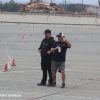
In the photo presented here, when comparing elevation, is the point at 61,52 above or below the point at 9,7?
below

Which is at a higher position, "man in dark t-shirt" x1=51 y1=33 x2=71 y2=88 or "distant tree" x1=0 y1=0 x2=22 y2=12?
"distant tree" x1=0 y1=0 x2=22 y2=12

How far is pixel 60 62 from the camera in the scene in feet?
46.2

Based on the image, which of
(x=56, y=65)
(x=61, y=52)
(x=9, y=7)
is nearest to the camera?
→ (x=61, y=52)

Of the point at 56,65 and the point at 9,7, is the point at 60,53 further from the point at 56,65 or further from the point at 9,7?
the point at 9,7

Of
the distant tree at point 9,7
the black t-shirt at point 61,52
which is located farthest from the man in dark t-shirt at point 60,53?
the distant tree at point 9,7

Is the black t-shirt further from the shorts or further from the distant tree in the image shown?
the distant tree

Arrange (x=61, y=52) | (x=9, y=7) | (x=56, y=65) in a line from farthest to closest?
1. (x=9, y=7)
2. (x=56, y=65)
3. (x=61, y=52)

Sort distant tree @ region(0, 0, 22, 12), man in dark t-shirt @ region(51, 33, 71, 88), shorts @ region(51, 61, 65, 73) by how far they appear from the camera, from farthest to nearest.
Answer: distant tree @ region(0, 0, 22, 12), shorts @ region(51, 61, 65, 73), man in dark t-shirt @ region(51, 33, 71, 88)

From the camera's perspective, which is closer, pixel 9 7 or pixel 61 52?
pixel 61 52

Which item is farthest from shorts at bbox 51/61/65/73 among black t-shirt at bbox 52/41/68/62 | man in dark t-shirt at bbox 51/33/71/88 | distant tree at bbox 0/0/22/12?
distant tree at bbox 0/0/22/12

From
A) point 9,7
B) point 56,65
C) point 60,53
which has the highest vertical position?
point 9,7

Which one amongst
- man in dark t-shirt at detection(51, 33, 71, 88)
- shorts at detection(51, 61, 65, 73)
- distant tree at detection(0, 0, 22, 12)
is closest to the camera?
man in dark t-shirt at detection(51, 33, 71, 88)

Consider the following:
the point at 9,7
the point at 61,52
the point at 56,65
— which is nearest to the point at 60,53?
the point at 61,52

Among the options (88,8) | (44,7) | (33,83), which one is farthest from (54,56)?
(88,8)
